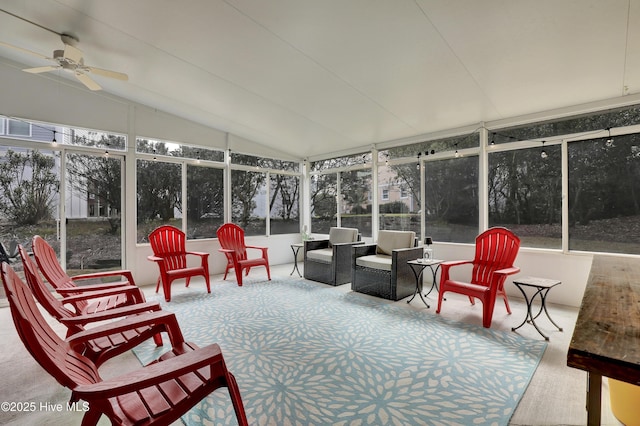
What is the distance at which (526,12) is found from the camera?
89.7 inches

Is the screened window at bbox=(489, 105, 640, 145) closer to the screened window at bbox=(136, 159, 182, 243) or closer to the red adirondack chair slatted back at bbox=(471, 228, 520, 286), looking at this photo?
the red adirondack chair slatted back at bbox=(471, 228, 520, 286)

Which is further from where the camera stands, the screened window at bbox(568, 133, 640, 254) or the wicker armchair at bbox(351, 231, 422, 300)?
the wicker armchair at bbox(351, 231, 422, 300)

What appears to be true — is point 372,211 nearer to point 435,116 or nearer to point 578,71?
point 435,116

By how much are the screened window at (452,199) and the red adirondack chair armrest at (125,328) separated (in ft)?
14.2

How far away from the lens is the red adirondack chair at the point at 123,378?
1128 millimetres

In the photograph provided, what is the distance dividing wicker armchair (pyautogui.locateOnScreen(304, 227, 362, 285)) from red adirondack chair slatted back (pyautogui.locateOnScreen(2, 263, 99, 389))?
3.60 metres

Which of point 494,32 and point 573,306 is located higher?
point 494,32

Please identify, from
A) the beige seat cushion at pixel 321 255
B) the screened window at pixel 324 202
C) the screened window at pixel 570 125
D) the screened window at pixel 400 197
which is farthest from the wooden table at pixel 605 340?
the screened window at pixel 324 202

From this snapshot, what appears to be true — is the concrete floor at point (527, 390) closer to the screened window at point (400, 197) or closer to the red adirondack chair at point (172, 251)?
the red adirondack chair at point (172, 251)

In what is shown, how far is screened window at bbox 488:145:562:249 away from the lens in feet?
13.1

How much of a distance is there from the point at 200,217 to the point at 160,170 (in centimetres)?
109

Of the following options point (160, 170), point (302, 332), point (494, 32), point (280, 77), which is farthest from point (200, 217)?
point (494, 32)

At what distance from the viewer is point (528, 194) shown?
420cm

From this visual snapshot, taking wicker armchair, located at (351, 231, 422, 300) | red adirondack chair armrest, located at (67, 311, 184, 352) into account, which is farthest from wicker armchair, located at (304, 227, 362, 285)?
red adirondack chair armrest, located at (67, 311, 184, 352)
